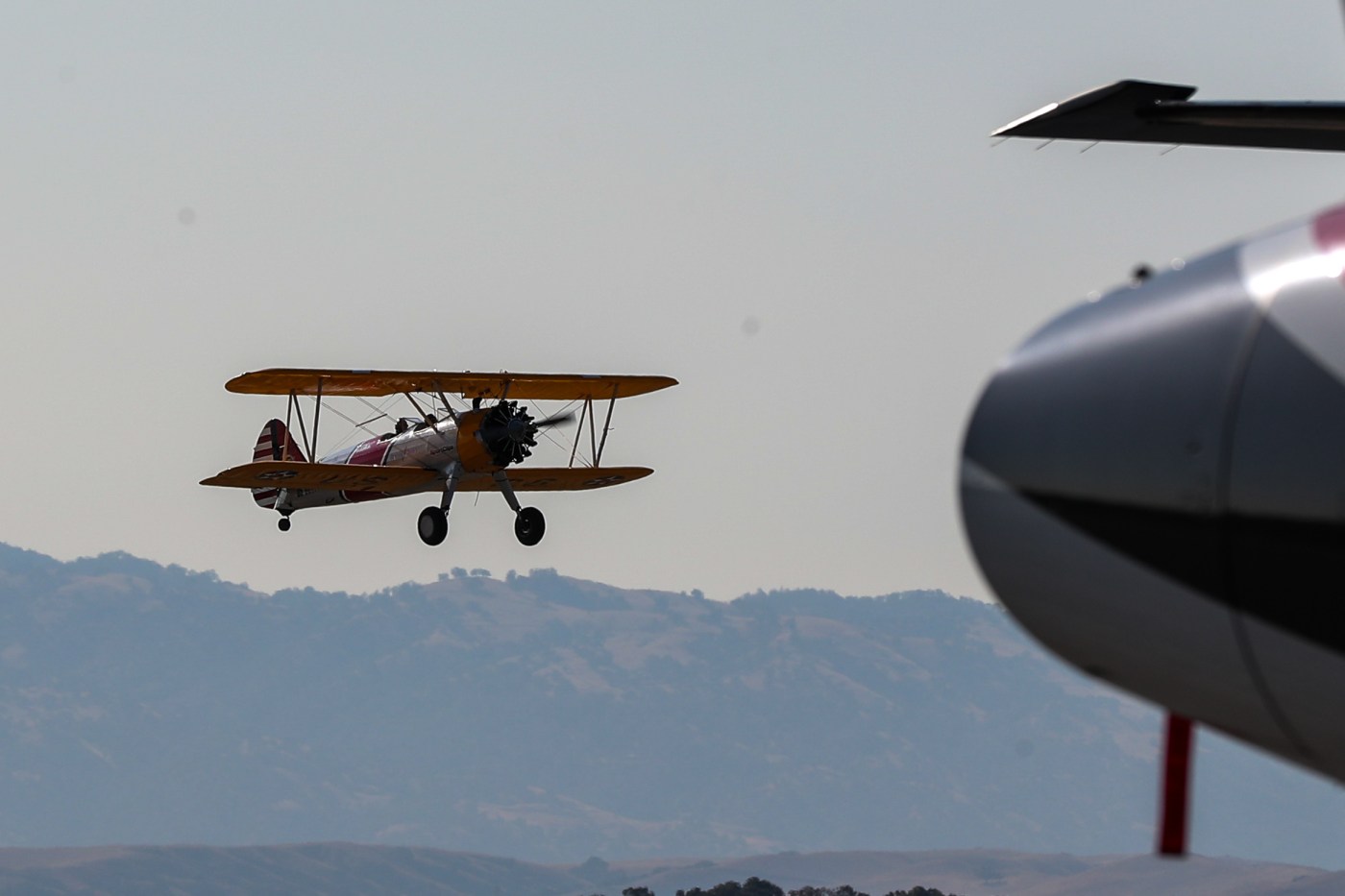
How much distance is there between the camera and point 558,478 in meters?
57.3

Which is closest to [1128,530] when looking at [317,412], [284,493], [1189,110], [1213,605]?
[1213,605]

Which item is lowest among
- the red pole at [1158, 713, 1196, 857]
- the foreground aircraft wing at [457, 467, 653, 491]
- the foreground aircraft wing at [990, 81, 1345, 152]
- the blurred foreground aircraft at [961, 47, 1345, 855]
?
the red pole at [1158, 713, 1196, 857]

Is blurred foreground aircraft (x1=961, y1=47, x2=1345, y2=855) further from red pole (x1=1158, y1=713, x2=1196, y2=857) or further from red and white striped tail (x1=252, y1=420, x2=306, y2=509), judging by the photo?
red and white striped tail (x1=252, y1=420, x2=306, y2=509)

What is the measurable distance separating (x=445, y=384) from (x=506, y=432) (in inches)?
121

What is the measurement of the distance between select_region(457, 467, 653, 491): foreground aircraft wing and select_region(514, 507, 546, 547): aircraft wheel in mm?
1946

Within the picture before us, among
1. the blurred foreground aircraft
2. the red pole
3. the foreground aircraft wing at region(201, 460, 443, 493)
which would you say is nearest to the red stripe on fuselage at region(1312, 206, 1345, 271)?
the blurred foreground aircraft

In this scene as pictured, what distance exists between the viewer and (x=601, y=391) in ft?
193

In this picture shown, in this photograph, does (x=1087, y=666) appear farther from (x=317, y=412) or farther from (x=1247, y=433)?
(x=317, y=412)

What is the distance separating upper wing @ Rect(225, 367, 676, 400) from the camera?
54.1m

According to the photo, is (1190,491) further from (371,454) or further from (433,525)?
(371,454)

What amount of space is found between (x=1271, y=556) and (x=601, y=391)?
5112 cm

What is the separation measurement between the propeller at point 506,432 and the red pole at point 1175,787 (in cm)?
4481

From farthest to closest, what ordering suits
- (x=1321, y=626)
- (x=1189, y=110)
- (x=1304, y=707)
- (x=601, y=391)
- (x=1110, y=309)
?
1. (x=601, y=391)
2. (x=1189, y=110)
3. (x=1110, y=309)
4. (x=1304, y=707)
5. (x=1321, y=626)

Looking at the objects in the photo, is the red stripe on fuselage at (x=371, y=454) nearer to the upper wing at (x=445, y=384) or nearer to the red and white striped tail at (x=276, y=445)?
the upper wing at (x=445, y=384)
